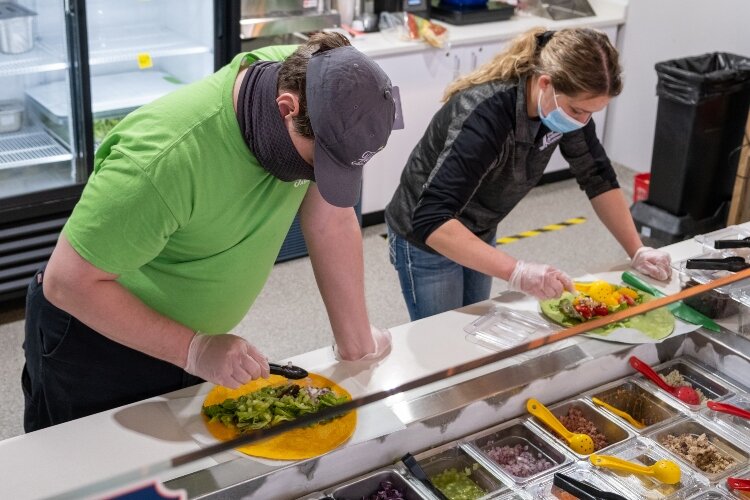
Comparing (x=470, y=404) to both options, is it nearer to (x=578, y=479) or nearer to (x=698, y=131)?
(x=578, y=479)

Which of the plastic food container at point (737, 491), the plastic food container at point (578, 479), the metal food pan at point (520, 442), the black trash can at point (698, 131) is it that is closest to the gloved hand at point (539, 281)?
the metal food pan at point (520, 442)

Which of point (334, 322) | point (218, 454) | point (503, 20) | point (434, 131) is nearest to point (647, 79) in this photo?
point (503, 20)

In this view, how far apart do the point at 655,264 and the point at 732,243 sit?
0.81ft

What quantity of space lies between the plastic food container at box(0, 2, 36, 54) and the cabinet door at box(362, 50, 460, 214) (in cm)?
190

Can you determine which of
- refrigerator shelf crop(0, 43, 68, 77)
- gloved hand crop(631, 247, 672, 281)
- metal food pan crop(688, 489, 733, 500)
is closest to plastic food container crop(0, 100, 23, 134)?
refrigerator shelf crop(0, 43, 68, 77)

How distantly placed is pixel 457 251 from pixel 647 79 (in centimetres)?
402

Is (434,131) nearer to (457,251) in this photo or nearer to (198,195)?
(457,251)

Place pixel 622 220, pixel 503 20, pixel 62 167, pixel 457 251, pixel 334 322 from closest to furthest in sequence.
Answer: pixel 334 322, pixel 457 251, pixel 622 220, pixel 62 167, pixel 503 20

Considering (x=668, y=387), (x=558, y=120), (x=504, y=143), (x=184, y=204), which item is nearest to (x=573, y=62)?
(x=558, y=120)

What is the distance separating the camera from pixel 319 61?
1717mm

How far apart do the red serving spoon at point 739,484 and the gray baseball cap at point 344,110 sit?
3.57 ft

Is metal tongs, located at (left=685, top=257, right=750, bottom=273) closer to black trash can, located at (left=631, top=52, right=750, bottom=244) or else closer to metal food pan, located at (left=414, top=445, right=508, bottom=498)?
metal food pan, located at (left=414, top=445, right=508, bottom=498)

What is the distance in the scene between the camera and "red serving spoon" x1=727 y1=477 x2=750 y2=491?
2014 mm

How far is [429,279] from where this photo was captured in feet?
9.59
